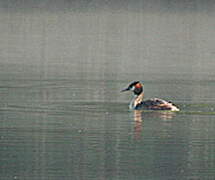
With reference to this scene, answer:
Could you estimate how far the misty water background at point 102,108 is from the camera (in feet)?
51.5

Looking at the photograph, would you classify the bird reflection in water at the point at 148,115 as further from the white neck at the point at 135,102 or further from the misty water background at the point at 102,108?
the white neck at the point at 135,102

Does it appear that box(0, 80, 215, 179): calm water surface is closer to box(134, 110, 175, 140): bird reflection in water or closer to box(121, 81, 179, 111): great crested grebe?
box(134, 110, 175, 140): bird reflection in water

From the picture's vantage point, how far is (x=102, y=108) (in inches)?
874

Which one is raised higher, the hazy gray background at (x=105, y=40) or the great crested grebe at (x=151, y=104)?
the hazy gray background at (x=105, y=40)

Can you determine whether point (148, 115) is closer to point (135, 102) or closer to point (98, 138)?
point (135, 102)

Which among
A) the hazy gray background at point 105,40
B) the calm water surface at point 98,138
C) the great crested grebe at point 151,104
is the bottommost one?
the calm water surface at point 98,138

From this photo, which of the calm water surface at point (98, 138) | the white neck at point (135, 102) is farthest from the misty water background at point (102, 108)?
the white neck at point (135, 102)

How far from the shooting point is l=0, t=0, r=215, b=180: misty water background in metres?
15.7

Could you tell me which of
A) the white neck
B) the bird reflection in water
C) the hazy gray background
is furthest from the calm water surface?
the hazy gray background

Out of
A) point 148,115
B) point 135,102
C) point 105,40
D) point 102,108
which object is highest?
point 105,40

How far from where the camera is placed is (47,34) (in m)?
55.8

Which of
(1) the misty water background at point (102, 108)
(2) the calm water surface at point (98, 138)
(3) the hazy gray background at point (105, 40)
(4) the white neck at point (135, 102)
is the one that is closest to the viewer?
(2) the calm water surface at point (98, 138)

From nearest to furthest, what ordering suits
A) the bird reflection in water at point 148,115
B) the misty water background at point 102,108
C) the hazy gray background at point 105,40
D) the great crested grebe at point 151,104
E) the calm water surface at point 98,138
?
the calm water surface at point 98,138, the misty water background at point 102,108, the bird reflection in water at point 148,115, the great crested grebe at point 151,104, the hazy gray background at point 105,40

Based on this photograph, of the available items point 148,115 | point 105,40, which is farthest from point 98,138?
point 105,40
